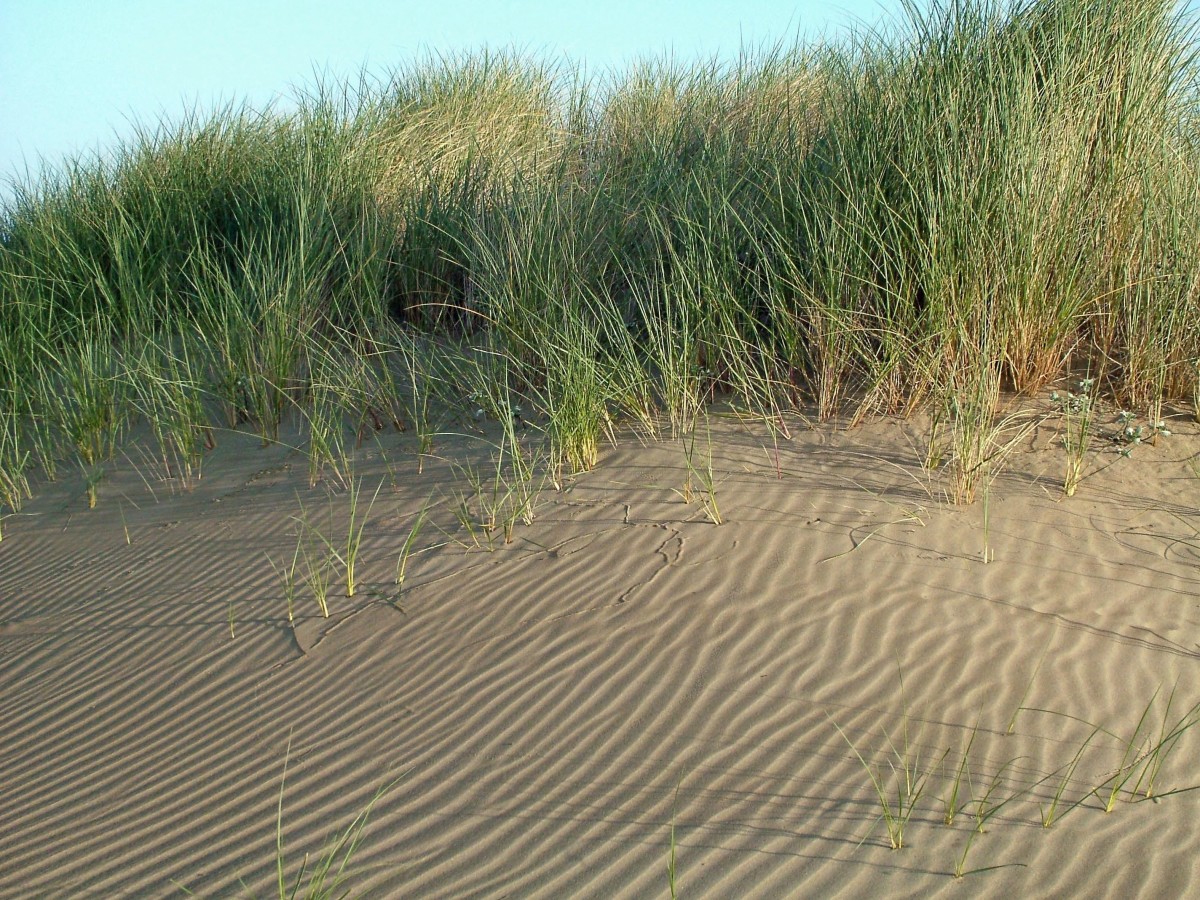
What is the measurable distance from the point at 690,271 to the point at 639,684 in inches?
98.2

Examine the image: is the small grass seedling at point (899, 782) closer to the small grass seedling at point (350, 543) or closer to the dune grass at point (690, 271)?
the dune grass at point (690, 271)

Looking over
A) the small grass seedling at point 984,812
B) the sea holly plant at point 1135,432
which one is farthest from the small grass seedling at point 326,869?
the sea holly plant at point 1135,432

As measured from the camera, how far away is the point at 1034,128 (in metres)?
4.54

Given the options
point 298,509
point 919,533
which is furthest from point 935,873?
point 298,509

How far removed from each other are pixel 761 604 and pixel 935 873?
120cm

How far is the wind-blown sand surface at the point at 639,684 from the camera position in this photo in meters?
2.49

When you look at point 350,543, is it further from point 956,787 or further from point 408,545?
point 956,787

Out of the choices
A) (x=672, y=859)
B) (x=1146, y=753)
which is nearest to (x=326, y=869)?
(x=672, y=859)

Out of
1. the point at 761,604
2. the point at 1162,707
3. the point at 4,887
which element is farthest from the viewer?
the point at 761,604

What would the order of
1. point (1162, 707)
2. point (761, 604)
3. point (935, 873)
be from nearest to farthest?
point (935, 873) < point (1162, 707) < point (761, 604)

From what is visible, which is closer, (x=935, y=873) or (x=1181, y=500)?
(x=935, y=873)

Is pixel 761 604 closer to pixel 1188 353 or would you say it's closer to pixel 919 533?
pixel 919 533

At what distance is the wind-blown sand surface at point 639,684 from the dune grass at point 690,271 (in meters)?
0.41

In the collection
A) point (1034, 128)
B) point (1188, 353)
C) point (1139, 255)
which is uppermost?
point (1034, 128)
